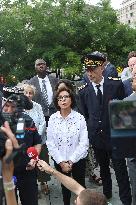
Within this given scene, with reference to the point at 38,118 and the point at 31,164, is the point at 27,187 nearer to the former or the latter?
the point at 31,164

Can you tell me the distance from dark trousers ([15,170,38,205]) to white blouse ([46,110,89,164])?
26.0 inches

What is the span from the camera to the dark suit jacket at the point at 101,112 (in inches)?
205

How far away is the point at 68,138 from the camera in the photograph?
192 inches

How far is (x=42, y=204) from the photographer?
562 cm

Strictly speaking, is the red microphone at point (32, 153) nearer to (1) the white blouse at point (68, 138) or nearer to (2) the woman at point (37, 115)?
(1) the white blouse at point (68, 138)

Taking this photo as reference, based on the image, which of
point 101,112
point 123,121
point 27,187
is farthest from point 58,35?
point 123,121

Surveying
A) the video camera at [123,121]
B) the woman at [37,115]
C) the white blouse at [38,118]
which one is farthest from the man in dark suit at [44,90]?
the video camera at [123,121]

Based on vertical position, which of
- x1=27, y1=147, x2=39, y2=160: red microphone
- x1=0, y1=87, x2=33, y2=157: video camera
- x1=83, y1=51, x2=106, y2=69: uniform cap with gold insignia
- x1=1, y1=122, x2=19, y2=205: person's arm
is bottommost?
x1=27, y1=147, x2=39, y2=160: red microphone

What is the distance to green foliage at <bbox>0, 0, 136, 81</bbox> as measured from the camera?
20406 millimetres

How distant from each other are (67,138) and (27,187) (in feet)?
2.87

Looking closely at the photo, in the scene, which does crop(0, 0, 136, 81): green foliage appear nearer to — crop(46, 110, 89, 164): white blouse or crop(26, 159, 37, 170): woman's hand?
crop(46, 110, 89, 164): white blouse

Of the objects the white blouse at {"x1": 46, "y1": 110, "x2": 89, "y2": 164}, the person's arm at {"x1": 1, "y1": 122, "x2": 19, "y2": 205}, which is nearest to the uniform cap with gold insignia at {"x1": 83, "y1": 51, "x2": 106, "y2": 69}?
the white blouse at {"x1": 46, "y1": 110, "x2": 89, "y2": 164}

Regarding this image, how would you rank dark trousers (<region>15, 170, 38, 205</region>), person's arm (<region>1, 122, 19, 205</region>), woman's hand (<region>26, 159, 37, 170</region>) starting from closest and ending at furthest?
person's arm (<region>1, 122, 19, 205</region>) < woman's hand (<region>26, 159, 37, 170</region>) < dark trousers (<region>15, 170, 38, 205</region>)

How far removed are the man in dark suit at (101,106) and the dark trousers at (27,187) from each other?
124cm
